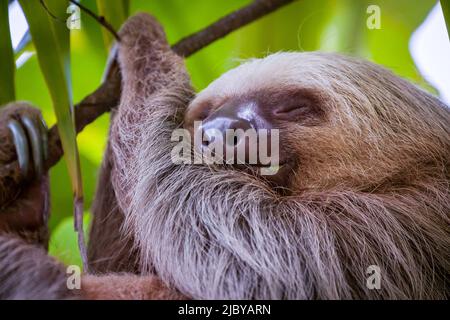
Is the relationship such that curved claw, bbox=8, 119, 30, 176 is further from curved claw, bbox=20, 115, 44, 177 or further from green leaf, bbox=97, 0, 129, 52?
green leaf, bbox=97, 0, 129, 52

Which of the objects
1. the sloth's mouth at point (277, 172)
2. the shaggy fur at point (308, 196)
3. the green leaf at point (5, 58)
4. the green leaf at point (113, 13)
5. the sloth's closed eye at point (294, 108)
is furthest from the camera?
the green leaf at point (113, 13)

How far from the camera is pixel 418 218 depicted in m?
2.40

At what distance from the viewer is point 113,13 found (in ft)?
10.3

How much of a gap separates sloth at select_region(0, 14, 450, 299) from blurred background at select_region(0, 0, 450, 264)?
0.18 m

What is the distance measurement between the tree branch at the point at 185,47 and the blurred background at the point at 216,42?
0.07 m

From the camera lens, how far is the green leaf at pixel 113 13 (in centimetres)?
310

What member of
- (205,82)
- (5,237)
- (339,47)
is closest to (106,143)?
(205,82)

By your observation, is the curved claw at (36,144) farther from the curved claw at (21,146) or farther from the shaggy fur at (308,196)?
the shaggy fur at (308,196)

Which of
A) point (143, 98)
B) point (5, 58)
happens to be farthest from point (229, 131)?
point (5, 58)

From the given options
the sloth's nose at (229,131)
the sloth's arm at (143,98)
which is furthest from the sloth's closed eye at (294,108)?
Answer: the sloth's arm at (143,98)

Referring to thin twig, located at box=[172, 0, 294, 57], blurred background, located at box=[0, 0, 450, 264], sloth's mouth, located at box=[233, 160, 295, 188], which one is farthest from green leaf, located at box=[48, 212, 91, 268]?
thin twig, located at box=[172, 0, 294, 57]
